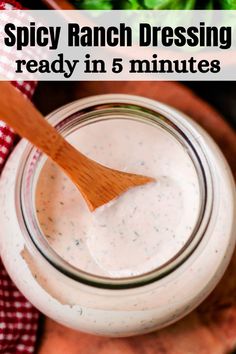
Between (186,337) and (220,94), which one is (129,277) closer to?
(186,337)

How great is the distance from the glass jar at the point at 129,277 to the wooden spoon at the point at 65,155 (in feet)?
0.17

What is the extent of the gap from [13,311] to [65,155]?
0.19 m

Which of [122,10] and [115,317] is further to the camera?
[122,10]

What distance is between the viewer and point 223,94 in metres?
0.82

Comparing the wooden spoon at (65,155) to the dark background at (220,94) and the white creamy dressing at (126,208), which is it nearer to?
the white creamy dressing at (126,208)

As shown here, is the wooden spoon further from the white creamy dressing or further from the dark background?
the dark background

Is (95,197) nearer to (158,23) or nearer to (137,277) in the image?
(137,277)

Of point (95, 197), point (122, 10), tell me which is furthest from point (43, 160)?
point (122, 10)

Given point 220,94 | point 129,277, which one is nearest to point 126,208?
point 129,277

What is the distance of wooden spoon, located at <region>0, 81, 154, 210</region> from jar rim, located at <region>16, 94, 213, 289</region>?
5cm

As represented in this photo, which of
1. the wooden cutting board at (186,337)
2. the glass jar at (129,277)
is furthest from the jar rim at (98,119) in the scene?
the wooden cutting board at (186,337)

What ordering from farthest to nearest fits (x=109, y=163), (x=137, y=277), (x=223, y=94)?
(x=223, y=94) → (x=109, y=163) → (x=137, y=277)

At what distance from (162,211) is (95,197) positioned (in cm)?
6

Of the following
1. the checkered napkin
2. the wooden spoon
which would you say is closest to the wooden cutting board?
the checkered napkin
